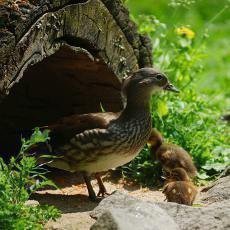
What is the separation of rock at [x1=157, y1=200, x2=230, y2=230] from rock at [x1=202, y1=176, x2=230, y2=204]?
96cm

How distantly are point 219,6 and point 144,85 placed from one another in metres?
6.80

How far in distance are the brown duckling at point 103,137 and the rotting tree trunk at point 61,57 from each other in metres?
0.47

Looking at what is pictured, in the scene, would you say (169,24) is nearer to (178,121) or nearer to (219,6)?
(219,6)

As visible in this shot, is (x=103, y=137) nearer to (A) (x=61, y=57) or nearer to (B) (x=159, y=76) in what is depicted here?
(B) (x=159, y=76)

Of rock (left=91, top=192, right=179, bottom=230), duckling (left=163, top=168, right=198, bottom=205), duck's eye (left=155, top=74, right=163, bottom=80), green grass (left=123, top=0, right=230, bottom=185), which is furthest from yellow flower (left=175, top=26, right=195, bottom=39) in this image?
rock (left=91, top=192, right=179, bottom=230)

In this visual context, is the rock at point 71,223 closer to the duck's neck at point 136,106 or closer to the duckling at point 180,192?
the duckling at point 180,192

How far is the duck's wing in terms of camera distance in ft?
25.6

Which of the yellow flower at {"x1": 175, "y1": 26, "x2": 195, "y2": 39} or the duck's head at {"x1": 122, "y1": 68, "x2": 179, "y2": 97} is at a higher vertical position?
the duck's head at {"x1": 122, "y1": 68, "x2": 179, "y2": 97}

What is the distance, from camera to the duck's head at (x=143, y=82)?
26.7 ft

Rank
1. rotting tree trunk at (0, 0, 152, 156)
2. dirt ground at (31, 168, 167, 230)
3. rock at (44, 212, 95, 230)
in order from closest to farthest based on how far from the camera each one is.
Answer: rock at (44, 212, 95, 230), dirt ground at (31, 168, 167, 230), rotting tree trunk at (0, 0, 152, 156)

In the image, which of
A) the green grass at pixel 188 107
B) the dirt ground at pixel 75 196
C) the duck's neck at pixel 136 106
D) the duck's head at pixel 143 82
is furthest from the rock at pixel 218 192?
the duck's head at pixel 143 82

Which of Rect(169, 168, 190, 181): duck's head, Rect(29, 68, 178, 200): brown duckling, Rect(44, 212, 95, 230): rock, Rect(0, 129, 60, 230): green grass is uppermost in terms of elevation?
Rect(0, 129, 60, 230): green grass

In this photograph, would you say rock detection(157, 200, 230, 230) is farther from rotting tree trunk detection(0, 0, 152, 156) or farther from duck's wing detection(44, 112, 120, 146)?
rotting tree trunk detection(0, 0, 152, 156)

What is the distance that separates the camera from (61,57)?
27.6ft
